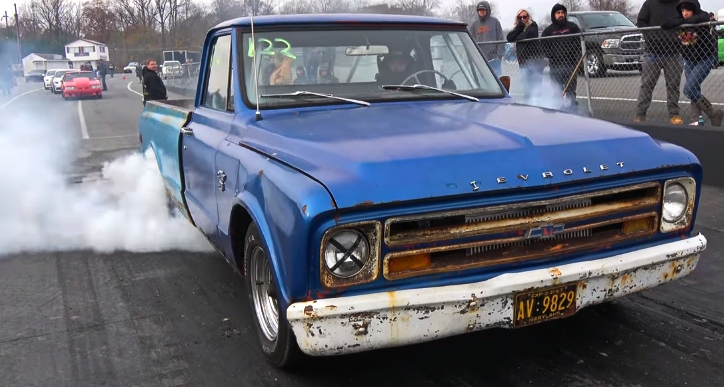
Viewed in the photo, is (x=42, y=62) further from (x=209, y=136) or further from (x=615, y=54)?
(x=209, y=136)

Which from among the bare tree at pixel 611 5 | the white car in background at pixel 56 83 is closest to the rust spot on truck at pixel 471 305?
the white car in background at pixel 56 83

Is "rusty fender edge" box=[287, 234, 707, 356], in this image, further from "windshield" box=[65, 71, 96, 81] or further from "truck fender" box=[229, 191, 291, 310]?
"windshield" box=[65, 71, 96, 81]

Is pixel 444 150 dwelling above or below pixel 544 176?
above

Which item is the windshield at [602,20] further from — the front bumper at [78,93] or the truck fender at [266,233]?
the front bumper at [78,93]

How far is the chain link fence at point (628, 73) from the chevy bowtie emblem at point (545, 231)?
5012mm

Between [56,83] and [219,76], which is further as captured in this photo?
[56,83]

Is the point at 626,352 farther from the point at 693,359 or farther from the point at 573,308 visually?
the point at 573,308

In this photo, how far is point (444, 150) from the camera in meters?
2.98

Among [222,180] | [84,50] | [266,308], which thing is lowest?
[266,308]

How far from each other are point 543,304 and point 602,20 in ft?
48.6

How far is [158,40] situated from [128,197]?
82021mm

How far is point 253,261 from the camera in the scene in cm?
345

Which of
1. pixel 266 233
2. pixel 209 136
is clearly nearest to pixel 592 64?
pixel 209 136

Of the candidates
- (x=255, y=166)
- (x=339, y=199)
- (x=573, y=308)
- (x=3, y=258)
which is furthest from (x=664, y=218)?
(x=3, y=258)
